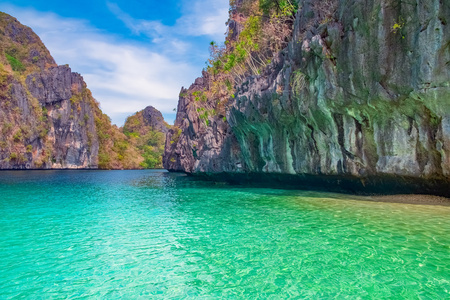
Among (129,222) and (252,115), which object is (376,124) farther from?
(129,222)

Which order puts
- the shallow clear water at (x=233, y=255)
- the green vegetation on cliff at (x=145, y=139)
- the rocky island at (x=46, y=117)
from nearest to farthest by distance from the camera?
the shallow clear water at (x=233, y=255) < the rocky island at (x=46, y=117) < the green vegetation on cliff at (x=145, y=139)

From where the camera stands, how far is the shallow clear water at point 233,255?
4.88 m

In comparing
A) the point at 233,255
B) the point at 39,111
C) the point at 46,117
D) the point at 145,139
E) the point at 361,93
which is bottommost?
the point at 233,255

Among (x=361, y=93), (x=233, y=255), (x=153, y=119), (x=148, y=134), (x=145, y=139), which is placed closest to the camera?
(x=233, y=255)

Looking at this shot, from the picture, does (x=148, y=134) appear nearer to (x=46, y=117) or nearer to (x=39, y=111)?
(x=46, y=117)

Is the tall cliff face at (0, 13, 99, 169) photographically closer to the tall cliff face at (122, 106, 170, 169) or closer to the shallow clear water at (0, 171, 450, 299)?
the tall cliff face at (122, 106, 170, 169)

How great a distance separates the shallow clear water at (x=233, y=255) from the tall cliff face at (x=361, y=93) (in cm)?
321

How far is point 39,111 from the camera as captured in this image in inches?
2650

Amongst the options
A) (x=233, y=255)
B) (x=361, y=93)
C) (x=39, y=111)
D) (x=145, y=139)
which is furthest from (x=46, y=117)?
(x=233, y=255)

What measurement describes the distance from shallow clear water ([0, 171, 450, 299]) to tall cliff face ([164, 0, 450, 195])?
10.5ft

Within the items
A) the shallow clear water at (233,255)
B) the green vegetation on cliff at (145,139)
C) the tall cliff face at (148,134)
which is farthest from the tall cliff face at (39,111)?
the shallow clear water at (233,255)

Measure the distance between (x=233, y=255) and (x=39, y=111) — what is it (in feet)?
249

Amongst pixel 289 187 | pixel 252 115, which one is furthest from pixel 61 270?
pixel 289 187

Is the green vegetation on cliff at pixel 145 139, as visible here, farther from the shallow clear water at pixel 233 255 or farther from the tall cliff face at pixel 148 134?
the shallow clear water at pixel 233 255
